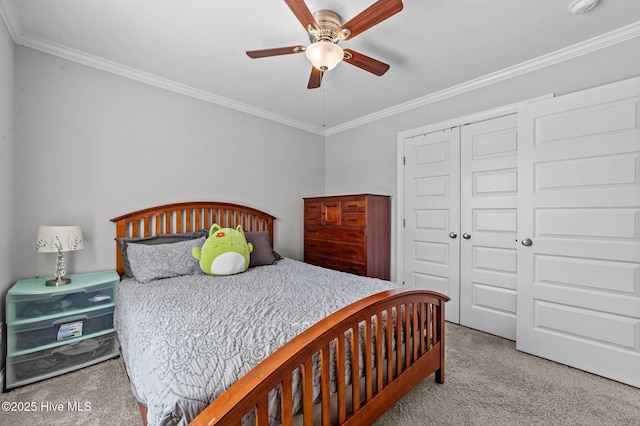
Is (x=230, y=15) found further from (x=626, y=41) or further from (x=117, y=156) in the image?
(x=626, y=41)

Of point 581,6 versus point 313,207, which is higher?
point 581,6

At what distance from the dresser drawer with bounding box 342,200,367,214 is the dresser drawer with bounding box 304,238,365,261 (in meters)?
0.40

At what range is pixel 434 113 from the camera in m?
3.20

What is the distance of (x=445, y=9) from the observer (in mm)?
1866

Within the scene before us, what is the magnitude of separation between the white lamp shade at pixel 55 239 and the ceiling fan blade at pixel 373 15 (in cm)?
239

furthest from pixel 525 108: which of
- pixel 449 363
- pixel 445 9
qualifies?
pixel 449 363

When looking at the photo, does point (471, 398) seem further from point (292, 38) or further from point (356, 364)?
point (292, 38)

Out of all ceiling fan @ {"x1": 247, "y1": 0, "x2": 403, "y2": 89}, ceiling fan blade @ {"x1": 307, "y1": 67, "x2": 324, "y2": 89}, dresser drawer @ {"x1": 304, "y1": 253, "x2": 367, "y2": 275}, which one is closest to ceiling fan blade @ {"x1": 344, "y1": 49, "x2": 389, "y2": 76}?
ceiling fan @ {"x1": 247, "y1": 0, "x2": 403, "y2": 89}

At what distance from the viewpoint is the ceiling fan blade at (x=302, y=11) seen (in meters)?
1.46

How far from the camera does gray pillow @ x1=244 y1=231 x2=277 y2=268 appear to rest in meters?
2.88

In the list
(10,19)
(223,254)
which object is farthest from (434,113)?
(10,19)

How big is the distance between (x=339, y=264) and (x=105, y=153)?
2621 millimetres

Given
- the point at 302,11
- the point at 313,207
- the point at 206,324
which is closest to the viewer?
the point at 206,324

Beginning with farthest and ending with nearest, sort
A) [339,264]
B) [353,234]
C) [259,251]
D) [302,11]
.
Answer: [339,264], [353,234], [259,251], [302,11]
